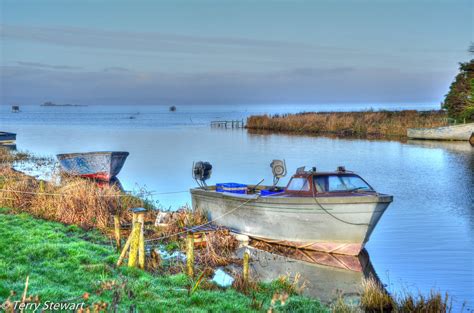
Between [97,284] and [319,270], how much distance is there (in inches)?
272

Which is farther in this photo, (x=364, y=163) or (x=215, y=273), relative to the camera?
(x=364, y=163)

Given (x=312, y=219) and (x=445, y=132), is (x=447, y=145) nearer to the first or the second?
(x=445, y=132)

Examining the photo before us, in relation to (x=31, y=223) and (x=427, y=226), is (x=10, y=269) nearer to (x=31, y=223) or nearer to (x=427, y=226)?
(x=31, y=223)

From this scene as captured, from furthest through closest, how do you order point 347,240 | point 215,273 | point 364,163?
1. point 364,163
2. point 347,240
3. point 215,273

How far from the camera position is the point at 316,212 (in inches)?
609

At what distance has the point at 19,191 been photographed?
59.3ft

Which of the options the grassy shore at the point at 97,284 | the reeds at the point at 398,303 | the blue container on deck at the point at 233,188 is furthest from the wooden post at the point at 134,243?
the blue container on deck at the point at 233,188

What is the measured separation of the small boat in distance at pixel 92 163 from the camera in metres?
29.6

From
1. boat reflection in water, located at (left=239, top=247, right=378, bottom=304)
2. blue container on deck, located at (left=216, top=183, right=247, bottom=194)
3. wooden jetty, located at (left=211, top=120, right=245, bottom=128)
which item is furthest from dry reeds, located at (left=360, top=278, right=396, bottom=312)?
wooden jetty, located at (left=211, top=120, right=245, bottom=128)

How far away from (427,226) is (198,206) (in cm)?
879

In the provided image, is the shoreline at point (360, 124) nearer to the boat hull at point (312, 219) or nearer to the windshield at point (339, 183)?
the windshield at point (339, 183)

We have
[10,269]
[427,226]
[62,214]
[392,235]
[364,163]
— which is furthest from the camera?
[364,163]

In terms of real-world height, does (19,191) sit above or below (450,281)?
above

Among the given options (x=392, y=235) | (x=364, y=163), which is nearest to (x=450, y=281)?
(x=392, y=235)
